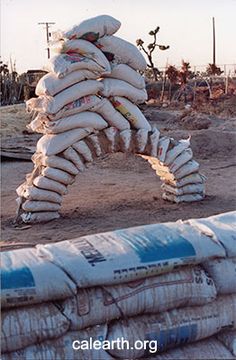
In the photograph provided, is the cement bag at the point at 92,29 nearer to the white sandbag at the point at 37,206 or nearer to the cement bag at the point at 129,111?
the cement bag at the point at 129,111

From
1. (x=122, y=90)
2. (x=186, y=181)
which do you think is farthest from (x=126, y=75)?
(x=186, y=181)

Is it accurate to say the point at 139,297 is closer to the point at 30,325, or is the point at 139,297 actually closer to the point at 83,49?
the point at 30,325

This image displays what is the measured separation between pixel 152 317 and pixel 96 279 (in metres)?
0.38

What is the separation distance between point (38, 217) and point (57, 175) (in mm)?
502

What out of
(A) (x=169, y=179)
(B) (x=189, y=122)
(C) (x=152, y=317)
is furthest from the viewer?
(B) (x=189, y=122)

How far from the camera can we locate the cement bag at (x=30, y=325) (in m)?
2.78

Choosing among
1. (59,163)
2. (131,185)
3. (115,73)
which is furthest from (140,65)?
(131,185)

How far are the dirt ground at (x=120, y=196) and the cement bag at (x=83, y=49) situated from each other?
159 cm

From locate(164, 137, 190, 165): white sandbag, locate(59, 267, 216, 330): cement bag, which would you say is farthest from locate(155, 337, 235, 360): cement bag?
locate(164, 137, 190, 165): white sandbag

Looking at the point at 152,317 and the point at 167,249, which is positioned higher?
the point at 167,249

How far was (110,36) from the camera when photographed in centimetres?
685

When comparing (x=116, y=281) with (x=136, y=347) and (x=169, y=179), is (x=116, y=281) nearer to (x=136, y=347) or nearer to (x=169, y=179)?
(x=136, y=347)

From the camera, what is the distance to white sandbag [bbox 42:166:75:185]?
6758 mm

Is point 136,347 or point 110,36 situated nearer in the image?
point 136,347
